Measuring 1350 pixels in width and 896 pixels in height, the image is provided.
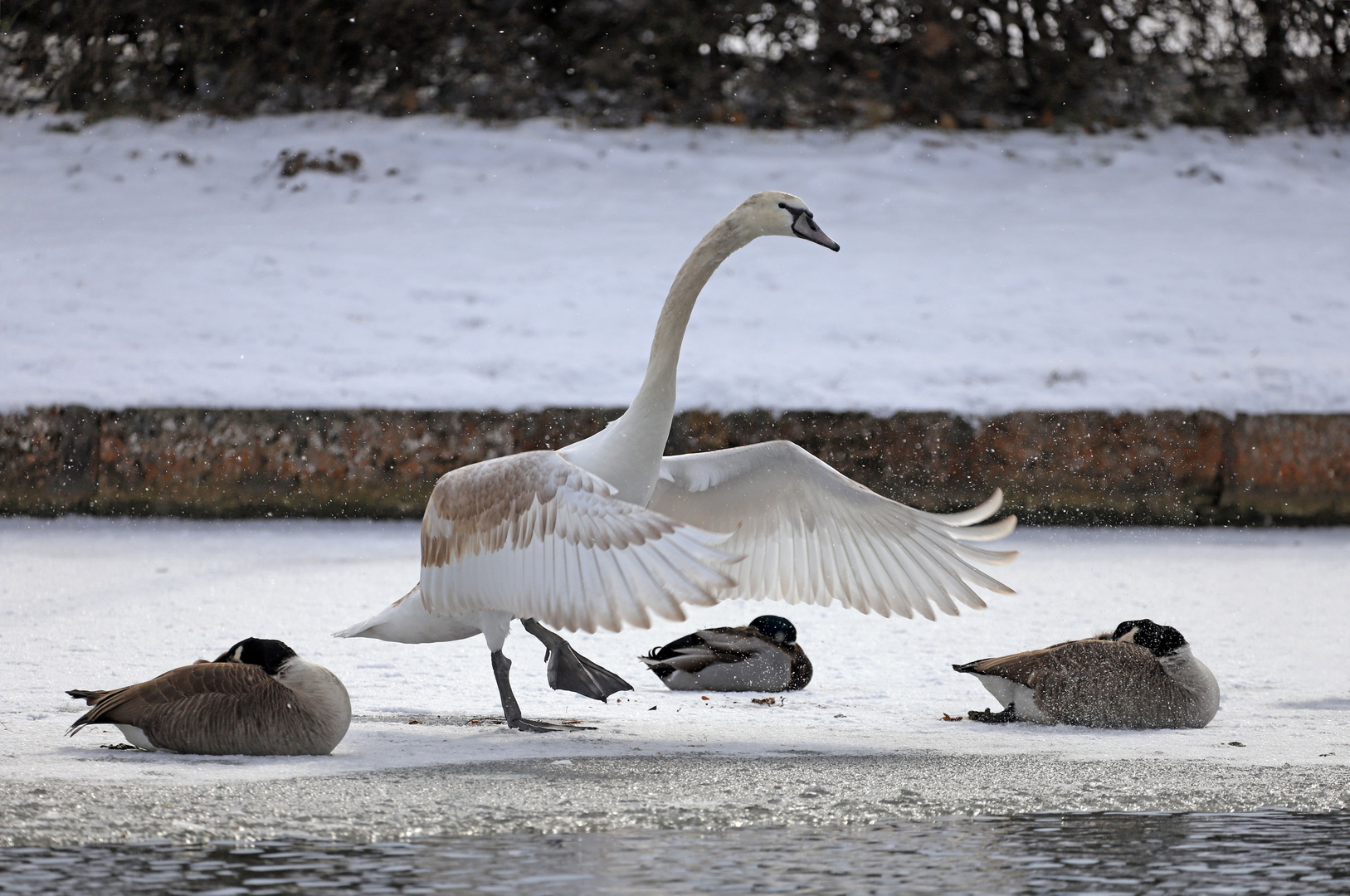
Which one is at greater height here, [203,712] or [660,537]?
[660,537]

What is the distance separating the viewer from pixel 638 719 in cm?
436

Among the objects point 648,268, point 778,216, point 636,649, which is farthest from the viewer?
point 648,268

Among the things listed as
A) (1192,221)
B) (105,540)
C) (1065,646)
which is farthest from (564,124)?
(1065,646)

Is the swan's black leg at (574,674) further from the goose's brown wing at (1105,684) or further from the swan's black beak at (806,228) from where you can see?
the swan's black beak at (806,228)

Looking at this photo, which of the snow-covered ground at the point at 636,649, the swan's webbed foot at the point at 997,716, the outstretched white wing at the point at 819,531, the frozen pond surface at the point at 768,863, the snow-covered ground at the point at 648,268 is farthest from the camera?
the snow-covered ground at the point at 648,268

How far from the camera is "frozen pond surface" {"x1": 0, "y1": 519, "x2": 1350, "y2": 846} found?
10.1ft

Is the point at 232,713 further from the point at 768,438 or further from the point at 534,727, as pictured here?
the point at 768,438

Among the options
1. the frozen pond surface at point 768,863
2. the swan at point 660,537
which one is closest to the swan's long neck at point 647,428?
the swan at point 660,537

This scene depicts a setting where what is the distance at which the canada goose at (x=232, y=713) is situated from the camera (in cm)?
358

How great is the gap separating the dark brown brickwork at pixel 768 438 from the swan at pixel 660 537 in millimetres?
3133

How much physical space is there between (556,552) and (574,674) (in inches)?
29.2

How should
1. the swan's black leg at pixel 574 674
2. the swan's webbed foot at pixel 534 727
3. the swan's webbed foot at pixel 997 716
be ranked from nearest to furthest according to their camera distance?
the swan's webbed foot at pixel 534 727 < the swan's webbed foot at pixel 997 716 < the swan's black leg at pixel 574 674

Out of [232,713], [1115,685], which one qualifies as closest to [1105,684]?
[1115,685]

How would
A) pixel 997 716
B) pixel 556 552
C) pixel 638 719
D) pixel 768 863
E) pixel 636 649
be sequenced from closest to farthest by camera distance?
1. pixel 768 863
2. pixel 556 552
3. pixel 997 716
4. pixel 638 719
5. pixel 636 649
